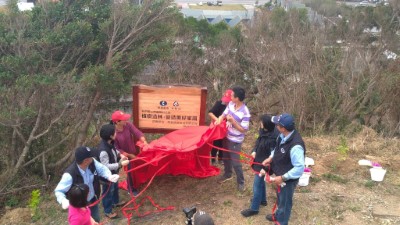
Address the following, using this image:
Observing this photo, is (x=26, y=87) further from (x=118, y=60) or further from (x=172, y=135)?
(x=172, y=135)

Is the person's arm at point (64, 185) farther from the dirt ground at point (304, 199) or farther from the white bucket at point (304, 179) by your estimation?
the white bucket at point (304, 179)

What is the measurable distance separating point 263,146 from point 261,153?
107 mm

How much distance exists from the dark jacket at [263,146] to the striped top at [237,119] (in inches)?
16.7

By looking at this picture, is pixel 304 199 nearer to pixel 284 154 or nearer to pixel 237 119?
pixel 237 119

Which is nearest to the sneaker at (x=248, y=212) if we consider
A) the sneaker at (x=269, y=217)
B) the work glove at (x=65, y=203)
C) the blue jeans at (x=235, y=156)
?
the sneaker at (x=269, y=217)

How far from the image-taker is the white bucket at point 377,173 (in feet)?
20.9

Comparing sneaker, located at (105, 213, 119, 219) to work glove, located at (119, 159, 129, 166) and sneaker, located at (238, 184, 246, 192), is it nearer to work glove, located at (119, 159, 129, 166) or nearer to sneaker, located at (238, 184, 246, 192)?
work glove, located at (119, 159, 129, 166)

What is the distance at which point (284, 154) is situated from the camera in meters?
4.44

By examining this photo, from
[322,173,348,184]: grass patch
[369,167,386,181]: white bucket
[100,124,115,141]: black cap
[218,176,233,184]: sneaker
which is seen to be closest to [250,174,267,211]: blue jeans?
[218,176,233,184]: sneaker

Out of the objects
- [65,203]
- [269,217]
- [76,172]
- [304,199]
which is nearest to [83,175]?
[76,172]

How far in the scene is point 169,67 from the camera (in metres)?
17.0

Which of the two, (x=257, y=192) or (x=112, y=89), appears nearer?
(x=257, y=192)

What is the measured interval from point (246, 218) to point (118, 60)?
4.60m

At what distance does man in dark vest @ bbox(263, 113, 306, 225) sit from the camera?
4.29 meters
